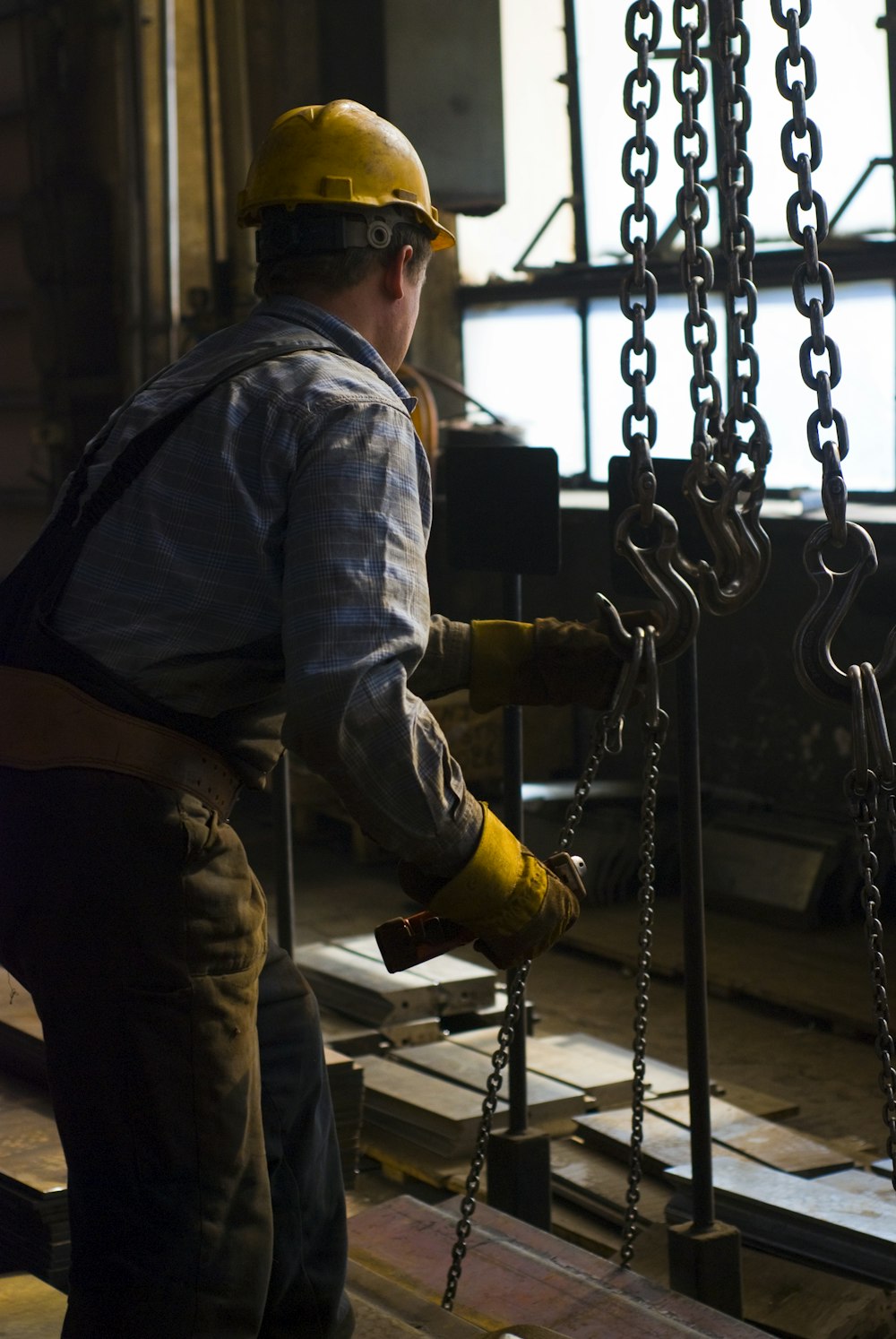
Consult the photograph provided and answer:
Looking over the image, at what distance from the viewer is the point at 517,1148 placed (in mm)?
3607

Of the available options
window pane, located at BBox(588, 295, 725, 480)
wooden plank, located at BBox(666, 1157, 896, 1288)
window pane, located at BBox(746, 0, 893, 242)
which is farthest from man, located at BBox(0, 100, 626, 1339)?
window pane, located at BBox(588, 295, 725, 480)

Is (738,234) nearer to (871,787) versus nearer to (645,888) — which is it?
(871,787)

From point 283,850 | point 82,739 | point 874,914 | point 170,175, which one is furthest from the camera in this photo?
point 170,175

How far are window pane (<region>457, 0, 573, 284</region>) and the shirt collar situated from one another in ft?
20.7

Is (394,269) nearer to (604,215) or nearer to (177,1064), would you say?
(177,1064)

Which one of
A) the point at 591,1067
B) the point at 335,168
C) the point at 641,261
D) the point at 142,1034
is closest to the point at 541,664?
the point at 641,261

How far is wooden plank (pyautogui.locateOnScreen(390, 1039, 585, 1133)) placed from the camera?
4.46 m

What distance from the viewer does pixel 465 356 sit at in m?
9.42

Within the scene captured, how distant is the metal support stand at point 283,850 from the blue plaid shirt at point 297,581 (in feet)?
4.72

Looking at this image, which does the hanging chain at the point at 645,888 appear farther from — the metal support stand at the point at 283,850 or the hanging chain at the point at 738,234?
the metal support stand at the point at 283,850

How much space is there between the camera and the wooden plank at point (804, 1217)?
3.32 metres

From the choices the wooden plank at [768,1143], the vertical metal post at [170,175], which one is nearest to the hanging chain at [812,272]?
the wooden plank at [768,1143]

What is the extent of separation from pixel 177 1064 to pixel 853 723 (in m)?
1.06

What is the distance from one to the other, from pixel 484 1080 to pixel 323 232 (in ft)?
9.54
